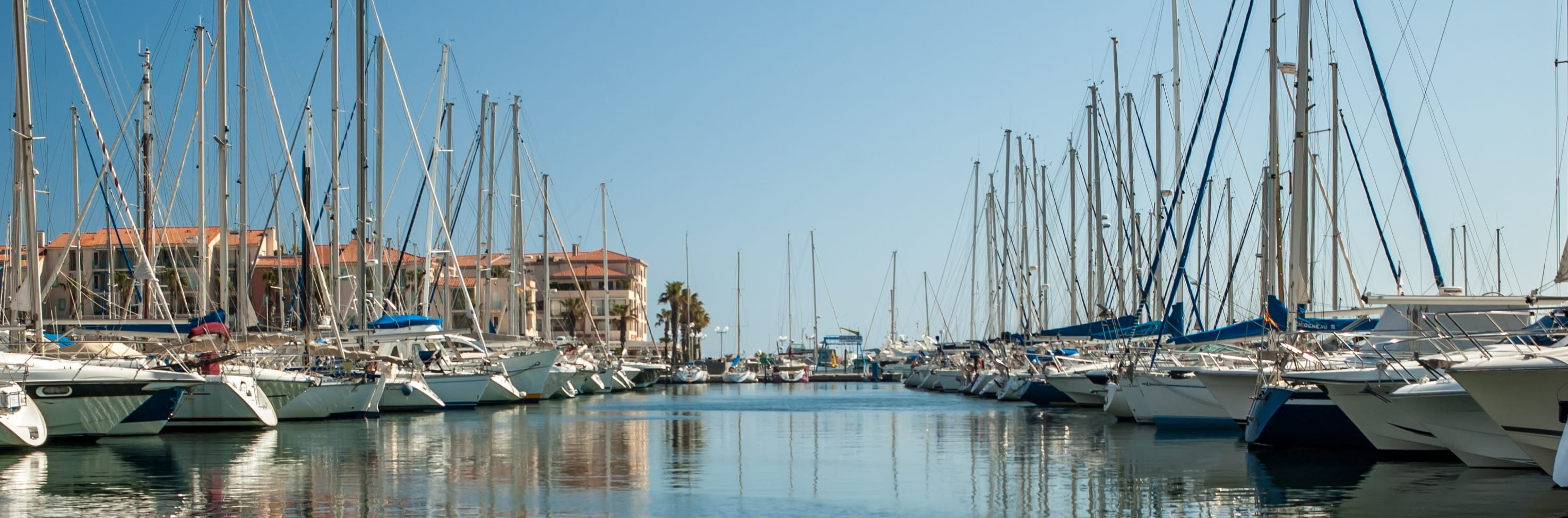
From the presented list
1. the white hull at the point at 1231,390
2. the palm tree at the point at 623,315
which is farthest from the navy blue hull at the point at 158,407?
the palm tree at the point at 623,315

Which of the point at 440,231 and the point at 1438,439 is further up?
the point at 440,231

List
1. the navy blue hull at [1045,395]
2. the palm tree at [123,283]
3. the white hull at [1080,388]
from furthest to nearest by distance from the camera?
the palm tree at [123,283], the navy blue hull at [1045,395], the white hull at [1080,388]

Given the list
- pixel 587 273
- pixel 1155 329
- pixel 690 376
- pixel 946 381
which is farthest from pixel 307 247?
pixel 587 273

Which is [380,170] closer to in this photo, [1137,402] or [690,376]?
[1137,402]

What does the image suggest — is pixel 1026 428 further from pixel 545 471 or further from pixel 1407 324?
pixel 545 471

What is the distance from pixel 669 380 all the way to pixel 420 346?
178 ft

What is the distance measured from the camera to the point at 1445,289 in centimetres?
2202

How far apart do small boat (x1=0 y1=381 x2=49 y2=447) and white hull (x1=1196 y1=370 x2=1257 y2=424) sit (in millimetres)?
23417

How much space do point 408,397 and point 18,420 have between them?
1841 centimetres

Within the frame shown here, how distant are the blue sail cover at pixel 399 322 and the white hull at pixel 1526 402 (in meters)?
32.8

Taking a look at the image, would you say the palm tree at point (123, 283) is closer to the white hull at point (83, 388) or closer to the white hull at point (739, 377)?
the white hull at point (739, 377)

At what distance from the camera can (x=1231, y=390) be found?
30.1m

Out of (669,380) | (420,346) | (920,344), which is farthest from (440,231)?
(920,344)

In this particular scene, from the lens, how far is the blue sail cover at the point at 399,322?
141ft
